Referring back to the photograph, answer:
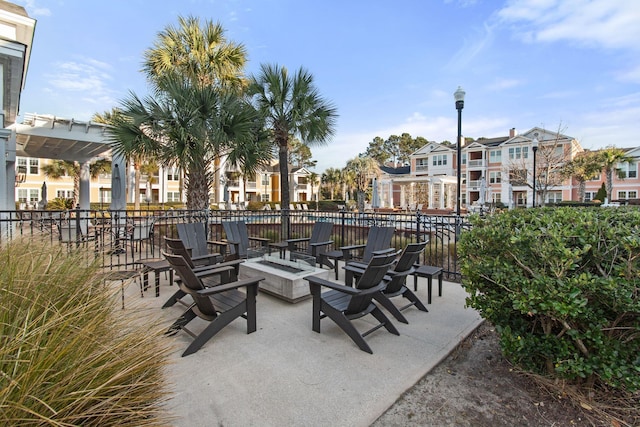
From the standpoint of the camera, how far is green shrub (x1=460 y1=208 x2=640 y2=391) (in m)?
2.08

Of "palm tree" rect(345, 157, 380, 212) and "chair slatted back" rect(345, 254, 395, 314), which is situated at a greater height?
"palm tree" rect(345, 157, 380, 212)

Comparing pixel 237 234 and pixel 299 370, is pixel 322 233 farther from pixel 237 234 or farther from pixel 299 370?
pixel 299 370

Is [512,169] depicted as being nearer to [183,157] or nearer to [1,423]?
[183,157]

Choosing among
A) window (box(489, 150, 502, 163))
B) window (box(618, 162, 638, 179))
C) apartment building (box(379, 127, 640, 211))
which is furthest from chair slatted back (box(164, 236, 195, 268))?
window (box(618, 162, 638, 179))

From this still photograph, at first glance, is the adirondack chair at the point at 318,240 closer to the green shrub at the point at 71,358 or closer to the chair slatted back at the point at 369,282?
the chair slatted back at the point at 369,282

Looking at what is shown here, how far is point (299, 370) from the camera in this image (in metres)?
2.92

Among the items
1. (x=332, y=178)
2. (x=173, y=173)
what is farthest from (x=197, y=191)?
(x=332, y=178)

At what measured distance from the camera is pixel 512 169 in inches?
1182

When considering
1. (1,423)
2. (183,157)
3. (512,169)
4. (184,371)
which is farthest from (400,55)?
(512,169)

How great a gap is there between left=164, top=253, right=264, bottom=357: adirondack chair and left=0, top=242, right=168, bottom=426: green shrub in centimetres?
121

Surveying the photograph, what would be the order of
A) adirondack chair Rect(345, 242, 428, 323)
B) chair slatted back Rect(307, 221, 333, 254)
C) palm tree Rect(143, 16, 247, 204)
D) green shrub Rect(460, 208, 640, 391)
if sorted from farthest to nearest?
palm tree Rect(143, 16, 247, 204) → chair slatted back Rect(307, 221, 333, 254) → adirondack chair Rect(345, 242, 428, 323) → green shrub Rect(460, 208, 640, 391)

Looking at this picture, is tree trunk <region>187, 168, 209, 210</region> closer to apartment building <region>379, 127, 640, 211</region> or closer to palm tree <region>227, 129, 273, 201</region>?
palm tree <region>227, 129, 273, 201</region>

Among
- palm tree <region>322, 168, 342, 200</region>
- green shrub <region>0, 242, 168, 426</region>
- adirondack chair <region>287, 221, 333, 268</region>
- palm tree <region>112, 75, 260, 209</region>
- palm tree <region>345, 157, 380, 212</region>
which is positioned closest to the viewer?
green shrub <region>0, 242, 168, 426</region>

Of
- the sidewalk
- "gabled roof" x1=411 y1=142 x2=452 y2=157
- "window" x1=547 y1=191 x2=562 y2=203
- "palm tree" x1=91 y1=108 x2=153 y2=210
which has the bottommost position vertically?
the sidewalk
